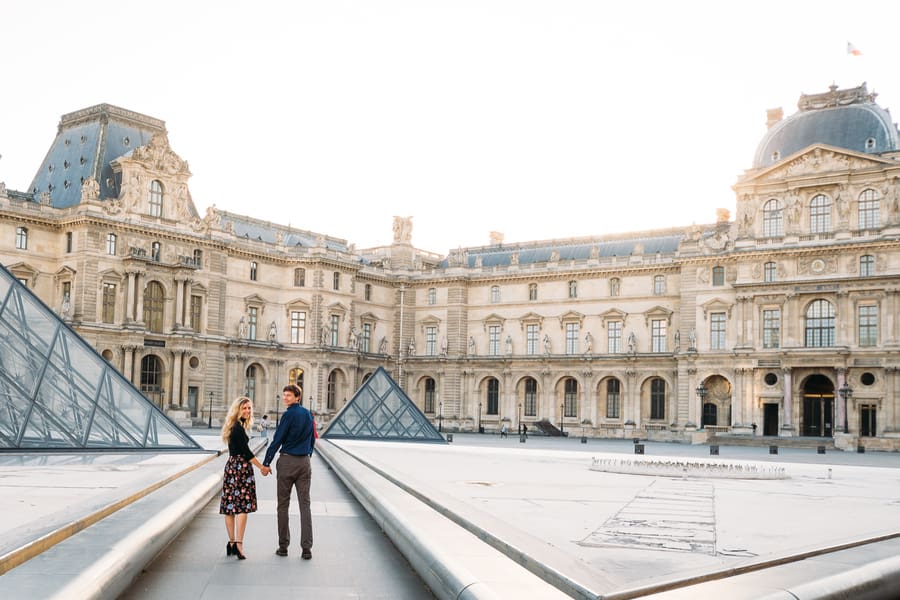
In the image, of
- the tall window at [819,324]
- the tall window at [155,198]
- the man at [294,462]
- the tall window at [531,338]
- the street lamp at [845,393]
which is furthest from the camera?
the tall window at [531,338]

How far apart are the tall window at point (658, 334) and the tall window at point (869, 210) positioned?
1451 cm

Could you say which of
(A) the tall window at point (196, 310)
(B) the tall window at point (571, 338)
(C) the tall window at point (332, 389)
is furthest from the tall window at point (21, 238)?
(B) the tall window at point (571, 338)

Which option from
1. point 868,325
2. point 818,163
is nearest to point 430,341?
point 818,163

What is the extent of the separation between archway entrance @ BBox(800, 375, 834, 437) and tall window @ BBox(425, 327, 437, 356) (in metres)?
28.1

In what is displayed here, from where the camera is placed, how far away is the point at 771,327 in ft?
191

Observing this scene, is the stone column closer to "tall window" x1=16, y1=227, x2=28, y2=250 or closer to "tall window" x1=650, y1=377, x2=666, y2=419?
"tall window" x1=650, y1=377, x2=666, y2=419

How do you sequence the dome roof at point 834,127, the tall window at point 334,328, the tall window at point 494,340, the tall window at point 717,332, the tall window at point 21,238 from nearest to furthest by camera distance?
1. the tall window at point 21,238
2. the dome roof at point 834,127
3. the tall window at point 717,332
4. the tall window at point 334,328
5. the tall window at point 494,340

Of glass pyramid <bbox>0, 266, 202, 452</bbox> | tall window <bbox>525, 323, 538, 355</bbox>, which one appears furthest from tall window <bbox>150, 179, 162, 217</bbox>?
glass pyramid <bbox>0, 266, 202, 452</bbox>

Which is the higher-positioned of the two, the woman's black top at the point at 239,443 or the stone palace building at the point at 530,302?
the stone palace building at the point at 530,302

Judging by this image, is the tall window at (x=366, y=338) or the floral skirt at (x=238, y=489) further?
the tall window at (x=366, y=338)

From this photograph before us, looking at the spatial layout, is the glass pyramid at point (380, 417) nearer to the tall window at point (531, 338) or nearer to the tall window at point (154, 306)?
the tall window at point (154, 306)

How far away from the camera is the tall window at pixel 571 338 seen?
69.2 m

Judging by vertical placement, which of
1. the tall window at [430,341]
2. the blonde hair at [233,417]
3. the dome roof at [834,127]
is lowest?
the blonde hair at [233,417]

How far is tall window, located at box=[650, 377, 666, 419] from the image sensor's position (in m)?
65.1
